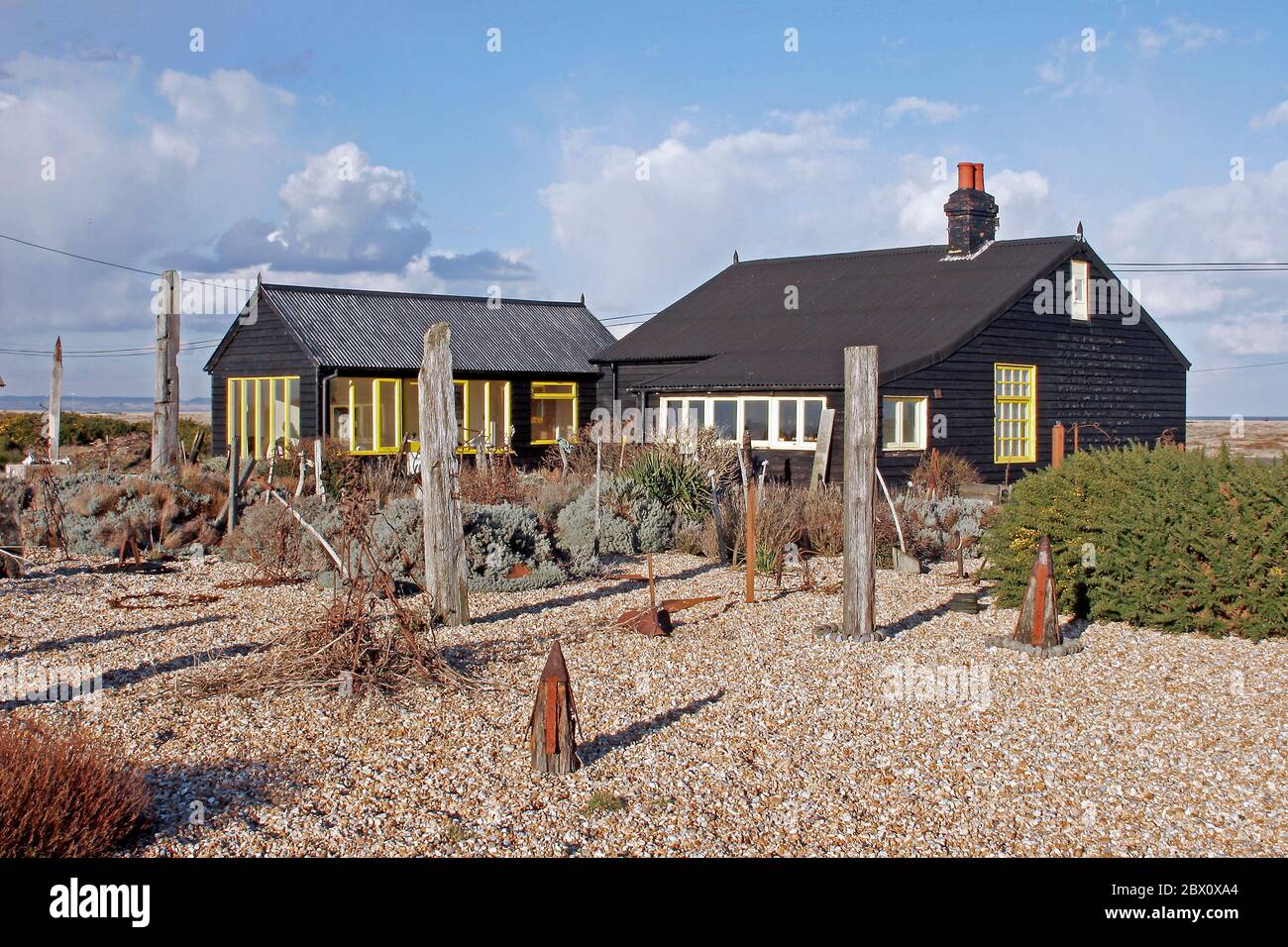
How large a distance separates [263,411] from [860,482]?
19728mm

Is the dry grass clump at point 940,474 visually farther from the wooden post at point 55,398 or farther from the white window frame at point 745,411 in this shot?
the wooden post at point 55,398

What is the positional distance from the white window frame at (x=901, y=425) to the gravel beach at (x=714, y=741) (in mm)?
10886

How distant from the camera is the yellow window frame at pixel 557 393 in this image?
27.8 m

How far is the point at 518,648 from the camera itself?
8.81 meters

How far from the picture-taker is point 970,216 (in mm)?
25078

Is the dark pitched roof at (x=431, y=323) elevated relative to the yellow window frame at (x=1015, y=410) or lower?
elevated

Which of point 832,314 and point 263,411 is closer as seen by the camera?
point 832,314

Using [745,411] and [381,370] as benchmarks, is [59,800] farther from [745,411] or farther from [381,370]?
[381,370]

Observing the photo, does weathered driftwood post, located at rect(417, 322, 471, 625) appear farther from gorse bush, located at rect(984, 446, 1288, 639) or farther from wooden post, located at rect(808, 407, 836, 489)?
wooden post, located at rect(808, 407, 836, 489)

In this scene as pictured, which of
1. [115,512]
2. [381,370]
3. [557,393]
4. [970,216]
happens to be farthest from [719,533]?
[557,393]

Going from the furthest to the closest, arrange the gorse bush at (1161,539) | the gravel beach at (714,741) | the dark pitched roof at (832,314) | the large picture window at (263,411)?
1. the large picture window at (263,411)
2. the dark pitched roof at (832,314)
3. the gorse bush at (1161,539)
4. the gravel beach at (714,741)


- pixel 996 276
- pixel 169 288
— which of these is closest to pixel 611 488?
pixel 169 288

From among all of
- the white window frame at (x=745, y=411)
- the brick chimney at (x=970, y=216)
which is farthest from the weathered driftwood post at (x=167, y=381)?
the brick chimney at (x=970, y=216)
